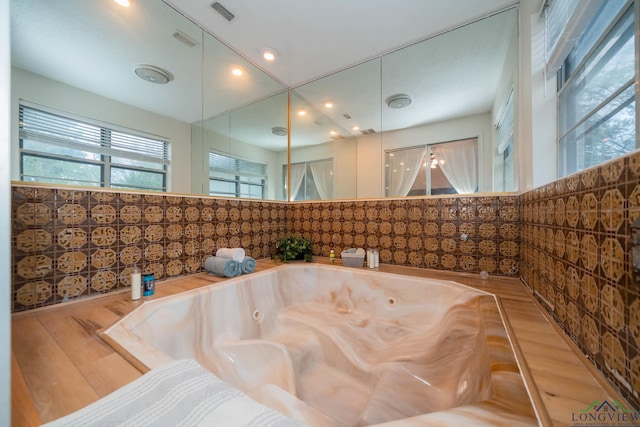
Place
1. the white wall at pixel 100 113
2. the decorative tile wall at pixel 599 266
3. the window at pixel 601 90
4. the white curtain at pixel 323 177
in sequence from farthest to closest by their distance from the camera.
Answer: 1. the white curtain at pixel 323 177
2. the white wall at pixel 100 113
3. the window at pixel 601 90
4. the decorative tile wall at pixel 599 266

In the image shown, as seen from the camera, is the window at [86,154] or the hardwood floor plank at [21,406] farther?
the window at [86,154]

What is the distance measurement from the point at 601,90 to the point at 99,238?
7.57 ft

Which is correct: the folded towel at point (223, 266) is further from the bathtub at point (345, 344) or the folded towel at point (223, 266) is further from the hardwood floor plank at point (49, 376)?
the hardwood floor plank at point (49, 376)

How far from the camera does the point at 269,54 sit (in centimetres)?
194

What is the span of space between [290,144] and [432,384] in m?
2.32

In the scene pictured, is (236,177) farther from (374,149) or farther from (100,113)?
(374,149)

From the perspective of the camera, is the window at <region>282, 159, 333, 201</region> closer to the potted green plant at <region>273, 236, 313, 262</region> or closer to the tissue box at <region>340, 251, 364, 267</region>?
the potted green plant at <region>273, 236, 313, 262</region>

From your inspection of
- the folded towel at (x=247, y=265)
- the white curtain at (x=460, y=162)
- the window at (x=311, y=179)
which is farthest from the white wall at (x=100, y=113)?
the white curtain at (x=460, y=162)

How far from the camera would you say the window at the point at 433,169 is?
6.18 ft

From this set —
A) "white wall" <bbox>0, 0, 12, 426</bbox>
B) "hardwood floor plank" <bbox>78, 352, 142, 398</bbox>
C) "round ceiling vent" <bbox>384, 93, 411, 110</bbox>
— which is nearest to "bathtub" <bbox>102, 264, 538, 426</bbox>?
"hardwood floor plank" <bbox>78, 352, 142, 398</bbox>

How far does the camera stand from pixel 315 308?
172 cm

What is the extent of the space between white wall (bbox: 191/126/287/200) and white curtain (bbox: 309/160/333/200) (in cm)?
36

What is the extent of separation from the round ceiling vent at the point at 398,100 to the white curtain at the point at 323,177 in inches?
31.8

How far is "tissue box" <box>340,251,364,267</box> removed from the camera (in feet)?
5.90
